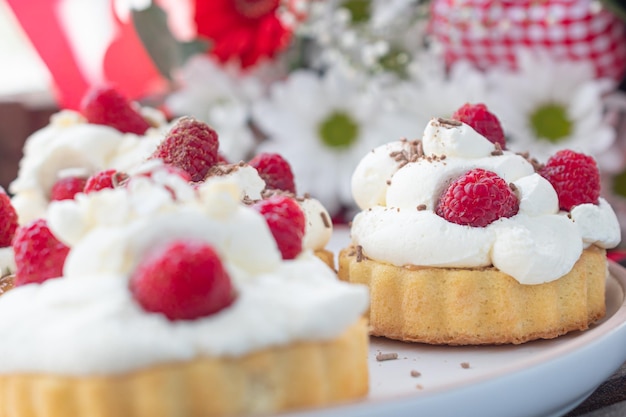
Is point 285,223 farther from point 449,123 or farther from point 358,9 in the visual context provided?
point 358,9

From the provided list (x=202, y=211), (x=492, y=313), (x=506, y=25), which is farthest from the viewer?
(x=506, y=25)

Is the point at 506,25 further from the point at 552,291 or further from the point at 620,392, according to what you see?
the point at 620,392

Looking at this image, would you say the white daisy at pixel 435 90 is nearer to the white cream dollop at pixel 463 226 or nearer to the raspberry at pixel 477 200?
the white cream dollop at pixel 463 226

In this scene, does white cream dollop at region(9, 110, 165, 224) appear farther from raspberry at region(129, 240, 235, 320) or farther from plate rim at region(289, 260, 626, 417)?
plate rim at region(289, 260, 626, 417)

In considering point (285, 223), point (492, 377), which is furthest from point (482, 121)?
point (492, 377)

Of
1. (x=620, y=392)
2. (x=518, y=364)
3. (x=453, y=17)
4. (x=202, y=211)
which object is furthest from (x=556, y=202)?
(x=453, y=17)

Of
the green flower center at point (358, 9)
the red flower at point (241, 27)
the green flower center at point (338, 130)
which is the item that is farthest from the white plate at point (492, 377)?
the green flower center at point (358, 9)
